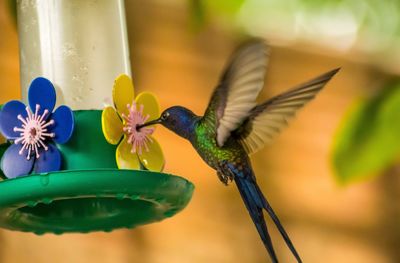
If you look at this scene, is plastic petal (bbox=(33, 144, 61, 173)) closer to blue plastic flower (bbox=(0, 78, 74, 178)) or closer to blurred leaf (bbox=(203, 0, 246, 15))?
blue plastic flower (bbox=(0, 78, 74, 178))

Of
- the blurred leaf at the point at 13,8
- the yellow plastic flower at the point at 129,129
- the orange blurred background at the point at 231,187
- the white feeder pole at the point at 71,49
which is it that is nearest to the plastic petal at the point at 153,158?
the yellow plastic flower at the point at 129,129

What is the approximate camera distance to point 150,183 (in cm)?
129

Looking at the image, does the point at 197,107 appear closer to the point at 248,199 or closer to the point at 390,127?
the point at 248,199

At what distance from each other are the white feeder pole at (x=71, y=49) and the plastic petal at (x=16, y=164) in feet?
0.47

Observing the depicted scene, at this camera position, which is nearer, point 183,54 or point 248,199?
point 248,199

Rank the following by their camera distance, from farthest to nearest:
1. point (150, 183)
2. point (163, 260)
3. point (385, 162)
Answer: point (163, 260)
point (150, 183)
point (385, 162)

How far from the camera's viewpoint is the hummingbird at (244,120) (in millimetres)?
1156

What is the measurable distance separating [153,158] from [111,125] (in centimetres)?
16

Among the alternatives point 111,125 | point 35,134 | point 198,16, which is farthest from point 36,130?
point 198,16

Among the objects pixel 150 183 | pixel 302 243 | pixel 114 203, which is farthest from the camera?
pixel 302 243

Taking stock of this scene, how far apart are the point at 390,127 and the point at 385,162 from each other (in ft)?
0.27

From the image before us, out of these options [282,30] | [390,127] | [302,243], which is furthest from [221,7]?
[302,243]

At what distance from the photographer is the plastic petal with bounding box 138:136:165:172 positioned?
1.50 meters

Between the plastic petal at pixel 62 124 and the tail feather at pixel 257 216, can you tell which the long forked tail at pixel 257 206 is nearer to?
the tail feather at pixel 257 216
